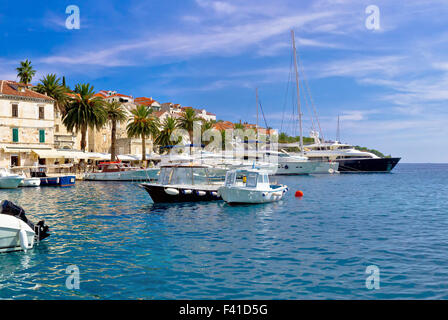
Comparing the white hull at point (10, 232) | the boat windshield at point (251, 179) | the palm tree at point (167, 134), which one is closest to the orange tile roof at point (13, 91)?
the palm tree at point (167, 134)

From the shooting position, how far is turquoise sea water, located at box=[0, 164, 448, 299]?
10250mm

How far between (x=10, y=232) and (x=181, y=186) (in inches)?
659

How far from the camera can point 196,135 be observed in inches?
3334

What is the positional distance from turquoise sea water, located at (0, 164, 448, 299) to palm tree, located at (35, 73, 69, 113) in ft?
154

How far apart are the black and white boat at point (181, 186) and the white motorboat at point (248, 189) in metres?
2.26

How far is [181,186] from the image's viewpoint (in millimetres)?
30047

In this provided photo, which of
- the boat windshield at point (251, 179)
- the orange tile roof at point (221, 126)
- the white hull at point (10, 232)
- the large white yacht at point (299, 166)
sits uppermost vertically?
the orange tile roof at point (221, 126)

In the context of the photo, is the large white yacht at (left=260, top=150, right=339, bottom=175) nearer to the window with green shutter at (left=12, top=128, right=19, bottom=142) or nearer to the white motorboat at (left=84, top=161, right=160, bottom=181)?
the white motorboat at (left=84, top=161, right=160, bottom=181)

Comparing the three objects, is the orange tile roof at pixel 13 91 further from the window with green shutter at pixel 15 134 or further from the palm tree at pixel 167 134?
the palm tree at pixel 167 134

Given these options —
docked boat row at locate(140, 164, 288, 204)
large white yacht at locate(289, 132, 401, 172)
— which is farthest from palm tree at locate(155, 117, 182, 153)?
docked boat row at locate(140, 164, 288, 204)

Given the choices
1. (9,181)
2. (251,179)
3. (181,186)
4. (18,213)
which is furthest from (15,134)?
(18,213)

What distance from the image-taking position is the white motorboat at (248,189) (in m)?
27.8
